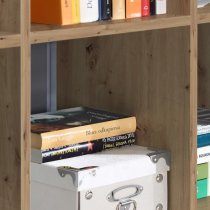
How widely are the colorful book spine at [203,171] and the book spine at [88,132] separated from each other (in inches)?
10.3

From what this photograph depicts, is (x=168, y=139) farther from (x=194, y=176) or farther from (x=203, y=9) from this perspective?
(x=203, y=9)

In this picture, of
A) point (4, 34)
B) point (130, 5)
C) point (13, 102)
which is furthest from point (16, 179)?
point (130, 5)

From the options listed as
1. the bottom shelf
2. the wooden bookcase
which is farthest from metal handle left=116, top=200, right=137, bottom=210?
the bottom shelf

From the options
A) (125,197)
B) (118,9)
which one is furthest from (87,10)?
(125,197)

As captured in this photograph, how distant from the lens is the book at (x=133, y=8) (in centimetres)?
186

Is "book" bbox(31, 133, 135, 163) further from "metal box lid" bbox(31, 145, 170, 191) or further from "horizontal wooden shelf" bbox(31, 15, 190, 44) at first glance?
"horizontal wooden shelf" bbox(31, 15, 190, 44)

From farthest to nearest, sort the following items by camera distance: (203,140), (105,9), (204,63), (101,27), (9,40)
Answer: (204,63)
(203,140)
(105,9)
(101,27)
(9,40)

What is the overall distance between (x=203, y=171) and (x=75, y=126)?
47 cm

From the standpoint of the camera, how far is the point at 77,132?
188 centimetres

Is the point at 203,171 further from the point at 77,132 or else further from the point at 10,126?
the point at 10,126

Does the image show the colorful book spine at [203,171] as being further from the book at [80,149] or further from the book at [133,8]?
the book at [133,8]

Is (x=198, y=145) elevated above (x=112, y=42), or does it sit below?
below

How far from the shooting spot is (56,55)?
215cm

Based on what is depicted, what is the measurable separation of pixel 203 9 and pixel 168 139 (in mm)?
352
